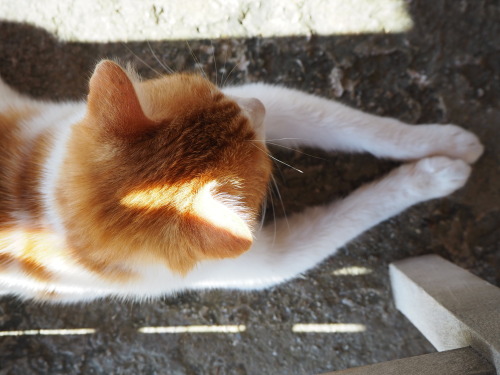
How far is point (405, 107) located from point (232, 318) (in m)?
1.01

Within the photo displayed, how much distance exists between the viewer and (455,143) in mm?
1267

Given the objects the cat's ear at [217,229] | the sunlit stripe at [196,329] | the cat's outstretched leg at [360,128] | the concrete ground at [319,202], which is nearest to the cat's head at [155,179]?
the cat's ear at [217,229]

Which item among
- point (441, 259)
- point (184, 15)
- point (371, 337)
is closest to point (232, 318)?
point (371, 337)

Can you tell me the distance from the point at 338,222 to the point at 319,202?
7.4 inches

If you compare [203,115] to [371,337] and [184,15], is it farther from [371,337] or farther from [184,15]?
[371,337]

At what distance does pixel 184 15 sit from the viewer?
1.49 meters

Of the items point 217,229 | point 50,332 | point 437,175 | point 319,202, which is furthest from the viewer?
point 50,332

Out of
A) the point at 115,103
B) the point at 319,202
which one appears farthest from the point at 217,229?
the point at 319,202

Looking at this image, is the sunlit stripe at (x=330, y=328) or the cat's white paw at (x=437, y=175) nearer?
the cat's white paw at (x=437, y=175)

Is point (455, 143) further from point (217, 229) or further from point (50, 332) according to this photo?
point (50, 332)

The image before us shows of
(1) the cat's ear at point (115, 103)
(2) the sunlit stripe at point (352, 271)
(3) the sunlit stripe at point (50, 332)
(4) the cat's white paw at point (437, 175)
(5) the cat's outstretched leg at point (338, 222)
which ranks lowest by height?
(3) the sunlit stripe at point (50, 332)

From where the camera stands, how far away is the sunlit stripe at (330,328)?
4.81 ft

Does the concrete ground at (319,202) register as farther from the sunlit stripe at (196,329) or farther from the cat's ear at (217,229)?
the cat's ear at (217,229)

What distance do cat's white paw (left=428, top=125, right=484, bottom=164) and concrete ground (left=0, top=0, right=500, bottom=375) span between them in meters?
0.11
